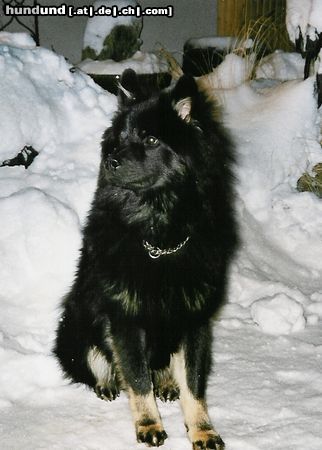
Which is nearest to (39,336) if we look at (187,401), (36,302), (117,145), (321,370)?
(36,302)

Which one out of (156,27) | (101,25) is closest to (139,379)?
(101,25)

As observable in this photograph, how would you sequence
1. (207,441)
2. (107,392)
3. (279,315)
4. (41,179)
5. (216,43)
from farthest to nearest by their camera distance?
1. (216,43)
2. (41,179)
3. (279,315)
4. (107,392)
5. (207,441)

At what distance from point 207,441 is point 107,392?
655 mm

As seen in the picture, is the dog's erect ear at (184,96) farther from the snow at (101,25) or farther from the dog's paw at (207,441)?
the snow at (101,25)

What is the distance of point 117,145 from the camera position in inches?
103

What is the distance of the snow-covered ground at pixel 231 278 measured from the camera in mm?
2795

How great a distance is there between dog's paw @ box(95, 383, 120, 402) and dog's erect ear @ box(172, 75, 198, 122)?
1468mm

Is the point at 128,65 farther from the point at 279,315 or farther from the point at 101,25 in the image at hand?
the point at 279,315

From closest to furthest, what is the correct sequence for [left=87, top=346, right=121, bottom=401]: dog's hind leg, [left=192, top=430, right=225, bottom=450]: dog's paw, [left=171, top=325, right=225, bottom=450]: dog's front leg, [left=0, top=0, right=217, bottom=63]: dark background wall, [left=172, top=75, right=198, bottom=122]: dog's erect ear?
[left=172, top=75, right=198, bottom=122]: dog's erect ear
[left=192, top=430, right=225, bottom=450]: dog's paw
[left=171, top=325, right=225, bottom=450]: dog's front leg
[left=87, top=346, right=121, bottom=401]: dog's hind leg
[left=0, top=0, right=217, bottom=63]: dark background wall

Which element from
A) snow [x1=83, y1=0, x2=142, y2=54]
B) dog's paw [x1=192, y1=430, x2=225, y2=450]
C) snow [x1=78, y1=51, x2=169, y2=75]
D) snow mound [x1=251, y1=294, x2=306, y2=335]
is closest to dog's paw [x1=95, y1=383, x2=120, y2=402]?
dog's paw [x1=192, y1=430, x2=225, y2=450]

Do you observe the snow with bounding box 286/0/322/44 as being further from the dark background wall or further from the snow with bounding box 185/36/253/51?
the dark background wall

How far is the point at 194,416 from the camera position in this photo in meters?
2.69

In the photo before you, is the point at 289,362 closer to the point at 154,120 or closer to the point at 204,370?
the point at 204,370

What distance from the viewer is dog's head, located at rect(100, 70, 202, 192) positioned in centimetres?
245
